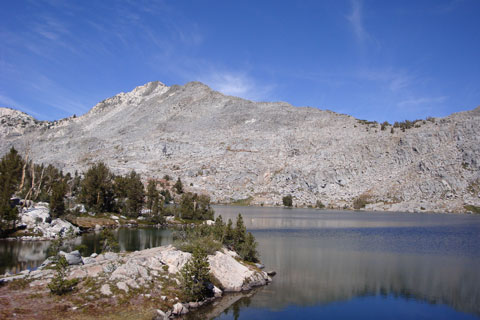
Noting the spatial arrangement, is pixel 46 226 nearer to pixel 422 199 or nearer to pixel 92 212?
pixel 92 212

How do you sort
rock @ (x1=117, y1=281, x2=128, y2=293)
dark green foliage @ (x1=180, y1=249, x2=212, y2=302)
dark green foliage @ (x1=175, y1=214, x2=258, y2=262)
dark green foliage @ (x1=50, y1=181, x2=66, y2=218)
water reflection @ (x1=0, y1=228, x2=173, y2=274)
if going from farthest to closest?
dark green foliage @ (x1=50, y1=181, x2=66, y2=218) → dark green foliage @ (x1=175, y1=214, x2=258, y2=262) → water reflection @ (x1=0, y1=228, x2=173, y2=274) → dark green foliage @ (x1=180, y1=249, x2=212, y2=302) → rock @ (x1=117, y1=281, x2=128, y2=293)

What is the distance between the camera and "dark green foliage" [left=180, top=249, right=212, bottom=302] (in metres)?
25.6

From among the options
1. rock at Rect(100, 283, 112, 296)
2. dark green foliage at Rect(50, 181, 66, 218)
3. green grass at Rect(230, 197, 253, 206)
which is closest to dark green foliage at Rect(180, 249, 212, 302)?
rock at Rect(100, 283, 112, 296)

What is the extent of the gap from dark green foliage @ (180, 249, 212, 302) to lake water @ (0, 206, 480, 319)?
52.7 inches

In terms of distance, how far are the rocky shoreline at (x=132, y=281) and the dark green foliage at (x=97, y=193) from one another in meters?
52.1

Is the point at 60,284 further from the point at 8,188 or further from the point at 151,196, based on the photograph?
the point at 151,196

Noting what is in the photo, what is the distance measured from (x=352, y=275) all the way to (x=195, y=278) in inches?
693

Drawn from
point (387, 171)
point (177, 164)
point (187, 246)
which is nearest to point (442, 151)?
point (387, 171)

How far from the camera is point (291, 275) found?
3541 centimetres

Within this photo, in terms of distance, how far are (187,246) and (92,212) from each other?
52811mm

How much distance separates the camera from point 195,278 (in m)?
26.5

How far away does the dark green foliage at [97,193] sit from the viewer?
260 feet

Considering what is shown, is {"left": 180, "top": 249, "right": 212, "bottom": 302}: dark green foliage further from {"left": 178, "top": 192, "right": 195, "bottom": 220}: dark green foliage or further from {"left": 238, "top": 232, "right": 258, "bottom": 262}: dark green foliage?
{"left": 178, "top": 192, "right": 195, "bottom": 220}: dark green foliage

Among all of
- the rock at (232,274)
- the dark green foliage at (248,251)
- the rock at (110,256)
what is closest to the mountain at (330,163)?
the dark green foliage at (248,251)
